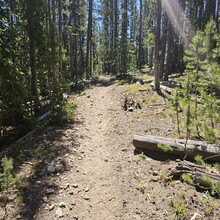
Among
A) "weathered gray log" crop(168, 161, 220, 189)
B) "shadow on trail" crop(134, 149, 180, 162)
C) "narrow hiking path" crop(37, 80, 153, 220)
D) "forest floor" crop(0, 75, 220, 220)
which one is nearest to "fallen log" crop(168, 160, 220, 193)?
"weathered gray log" crop(168, 161, 220, 189)

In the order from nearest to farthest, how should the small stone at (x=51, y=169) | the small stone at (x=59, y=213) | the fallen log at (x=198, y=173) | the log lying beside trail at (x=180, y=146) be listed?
the small stone at (x=59, y=213)
the fallen log at (x=198, y=173)
the log lying beside trail at (x=180, y=146)
the small stone at (x=51, y=169)

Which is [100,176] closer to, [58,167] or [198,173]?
[58,167]

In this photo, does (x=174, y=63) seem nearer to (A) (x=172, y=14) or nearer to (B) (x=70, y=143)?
(A) (x=172, y=14)

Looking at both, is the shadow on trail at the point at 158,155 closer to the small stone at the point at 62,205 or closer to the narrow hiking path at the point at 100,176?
the narrow hiking path at the point at 100,176

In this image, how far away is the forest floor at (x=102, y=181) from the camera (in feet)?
13.1

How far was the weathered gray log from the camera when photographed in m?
4.26

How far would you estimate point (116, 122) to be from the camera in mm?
9180

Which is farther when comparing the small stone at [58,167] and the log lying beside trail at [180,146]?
the small stone at [58,167]

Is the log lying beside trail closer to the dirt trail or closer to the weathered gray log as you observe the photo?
the dirt trail

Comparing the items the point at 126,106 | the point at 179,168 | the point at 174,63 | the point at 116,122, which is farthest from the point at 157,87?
the point at 174,63

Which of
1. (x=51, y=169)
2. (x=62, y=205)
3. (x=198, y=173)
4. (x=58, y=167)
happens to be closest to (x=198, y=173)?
(x=198, y=173)

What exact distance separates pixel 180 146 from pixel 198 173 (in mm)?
1163

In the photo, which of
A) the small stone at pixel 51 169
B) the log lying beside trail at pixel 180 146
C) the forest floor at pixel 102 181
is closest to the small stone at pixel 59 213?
the forest floor at pixel 102 181

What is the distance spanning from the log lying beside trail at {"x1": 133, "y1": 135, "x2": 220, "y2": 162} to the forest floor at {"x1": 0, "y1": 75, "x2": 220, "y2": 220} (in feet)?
0.96
